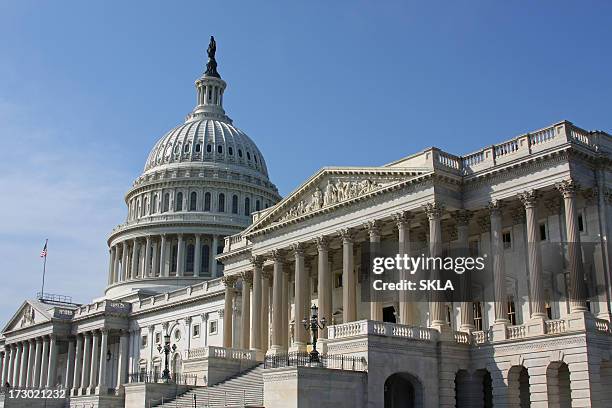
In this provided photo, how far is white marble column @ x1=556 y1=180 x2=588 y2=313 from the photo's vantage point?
1870 inches

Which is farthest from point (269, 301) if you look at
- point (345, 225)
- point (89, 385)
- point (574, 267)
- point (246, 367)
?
point (89, 385)

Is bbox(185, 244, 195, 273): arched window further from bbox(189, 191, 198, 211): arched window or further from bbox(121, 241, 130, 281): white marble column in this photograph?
bbox(121, 241, 130, 281): white marble column

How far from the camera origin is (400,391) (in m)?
52.0

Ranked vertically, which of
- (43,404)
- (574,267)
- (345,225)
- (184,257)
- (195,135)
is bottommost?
(43,404)

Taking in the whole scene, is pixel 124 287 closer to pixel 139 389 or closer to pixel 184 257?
pixel 184 257

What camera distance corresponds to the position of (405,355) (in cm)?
4912

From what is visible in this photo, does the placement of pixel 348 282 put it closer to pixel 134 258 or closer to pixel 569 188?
pixel 569 188

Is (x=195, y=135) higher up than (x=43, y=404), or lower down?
higher up

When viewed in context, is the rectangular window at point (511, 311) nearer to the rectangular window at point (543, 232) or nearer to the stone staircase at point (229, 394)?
the rectangular window at point (543, 232)

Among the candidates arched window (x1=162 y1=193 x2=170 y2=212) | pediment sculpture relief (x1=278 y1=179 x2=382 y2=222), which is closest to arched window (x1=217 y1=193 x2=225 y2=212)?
arched window (x1=162 y1=193 x2=170 y2=212)

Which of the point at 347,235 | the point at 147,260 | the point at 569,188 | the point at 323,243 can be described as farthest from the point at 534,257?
the point at 147,260

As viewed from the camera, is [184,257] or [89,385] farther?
[184,257]

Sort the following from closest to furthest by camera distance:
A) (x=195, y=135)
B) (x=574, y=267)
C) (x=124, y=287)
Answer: (x=574, y=267)
(x=124, y=287)
(x=195, y=135)

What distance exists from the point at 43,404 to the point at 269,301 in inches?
1234
